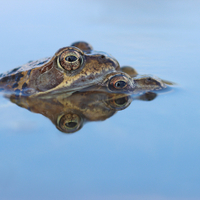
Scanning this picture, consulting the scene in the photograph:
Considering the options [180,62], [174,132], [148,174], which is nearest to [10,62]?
[180,62]

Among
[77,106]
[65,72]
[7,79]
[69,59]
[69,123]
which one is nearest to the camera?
[69,123]

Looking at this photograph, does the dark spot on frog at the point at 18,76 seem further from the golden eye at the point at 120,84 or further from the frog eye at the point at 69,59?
the golden eye at the point at 120,84

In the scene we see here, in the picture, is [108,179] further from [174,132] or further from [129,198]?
[174,132]

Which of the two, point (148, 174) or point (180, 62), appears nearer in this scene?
point (148, 174)

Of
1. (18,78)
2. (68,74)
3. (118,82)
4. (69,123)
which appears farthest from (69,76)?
(69,123)

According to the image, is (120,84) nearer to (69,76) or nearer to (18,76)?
(69,76)

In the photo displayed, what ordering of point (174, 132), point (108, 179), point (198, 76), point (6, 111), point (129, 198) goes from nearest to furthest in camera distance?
point (129, 198)
point (108, 179)
point (174, 132)
point (6, 111)
point (198, 76)

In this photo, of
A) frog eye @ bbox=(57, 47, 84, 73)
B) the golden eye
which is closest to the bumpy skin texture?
frog eye @ bbox=(57, 47, 84, 73)

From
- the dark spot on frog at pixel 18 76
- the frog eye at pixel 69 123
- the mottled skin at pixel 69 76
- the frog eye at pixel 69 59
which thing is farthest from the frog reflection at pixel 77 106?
the frog eye at pixel 69 59
